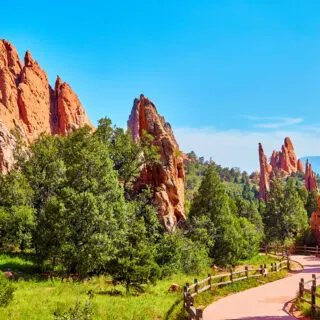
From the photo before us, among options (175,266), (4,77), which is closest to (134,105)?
(4,77)

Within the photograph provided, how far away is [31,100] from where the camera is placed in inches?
3423

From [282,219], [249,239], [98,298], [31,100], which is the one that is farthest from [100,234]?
Result: [31,100]

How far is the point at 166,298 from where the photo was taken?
1819cm

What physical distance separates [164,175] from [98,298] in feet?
56.9

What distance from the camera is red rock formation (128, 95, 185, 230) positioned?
31.4m

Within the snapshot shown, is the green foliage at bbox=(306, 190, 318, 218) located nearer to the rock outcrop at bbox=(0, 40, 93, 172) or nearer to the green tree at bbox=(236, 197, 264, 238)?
the green tree at bbox=(236, 197, 264, 238)

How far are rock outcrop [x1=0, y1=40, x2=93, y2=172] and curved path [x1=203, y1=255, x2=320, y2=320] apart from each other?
61.3 meters

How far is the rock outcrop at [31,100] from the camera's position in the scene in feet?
263

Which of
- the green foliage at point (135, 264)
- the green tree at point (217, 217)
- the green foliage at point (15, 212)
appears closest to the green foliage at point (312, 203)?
the green tree at point (217, 217)

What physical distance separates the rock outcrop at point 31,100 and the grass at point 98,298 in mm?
55371

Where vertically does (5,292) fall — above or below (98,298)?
above

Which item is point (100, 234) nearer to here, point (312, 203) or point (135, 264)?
point (135, 264)

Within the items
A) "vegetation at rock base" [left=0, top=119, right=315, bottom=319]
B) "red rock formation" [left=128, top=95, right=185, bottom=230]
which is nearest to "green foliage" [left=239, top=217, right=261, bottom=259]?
"vegetation at rock base" [left=0, top=119, right=315, bottom=319]

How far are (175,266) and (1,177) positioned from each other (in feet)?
74.0
